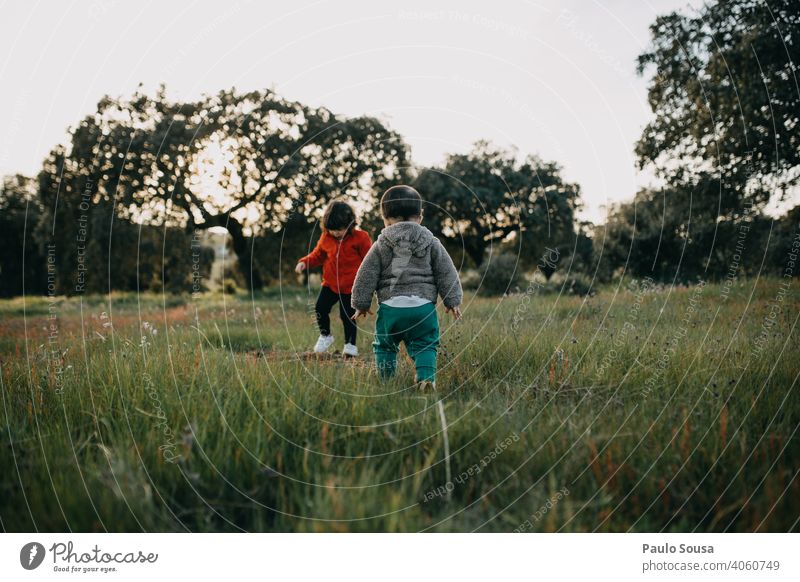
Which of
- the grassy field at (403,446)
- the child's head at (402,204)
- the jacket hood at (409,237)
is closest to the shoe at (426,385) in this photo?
the grassy field at (403,446)

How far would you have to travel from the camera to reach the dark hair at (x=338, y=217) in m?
6.21

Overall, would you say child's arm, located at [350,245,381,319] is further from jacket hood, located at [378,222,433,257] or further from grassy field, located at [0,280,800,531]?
grassy field, located at [0,280,800,531]

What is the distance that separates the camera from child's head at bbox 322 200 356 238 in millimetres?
6211

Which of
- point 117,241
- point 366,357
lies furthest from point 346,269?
point 117,241

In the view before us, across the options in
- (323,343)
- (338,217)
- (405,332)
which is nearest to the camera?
(405,332)

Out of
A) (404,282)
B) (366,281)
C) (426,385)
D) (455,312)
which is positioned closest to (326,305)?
(366,281)

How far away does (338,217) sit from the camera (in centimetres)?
621

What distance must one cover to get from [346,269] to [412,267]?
7.23ft

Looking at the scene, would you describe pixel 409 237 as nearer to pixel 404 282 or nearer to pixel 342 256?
pixel 404 282

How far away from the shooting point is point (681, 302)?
24.0ft

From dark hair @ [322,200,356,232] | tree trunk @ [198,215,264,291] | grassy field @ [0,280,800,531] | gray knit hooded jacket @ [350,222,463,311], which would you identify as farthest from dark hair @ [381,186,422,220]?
tree trunk @ [198,215,264,291]

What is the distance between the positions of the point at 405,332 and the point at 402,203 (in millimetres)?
1224
